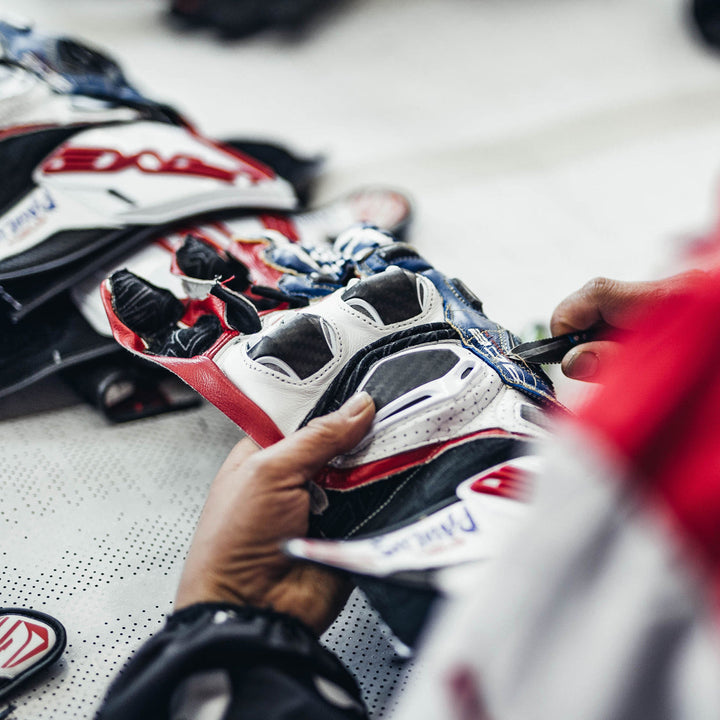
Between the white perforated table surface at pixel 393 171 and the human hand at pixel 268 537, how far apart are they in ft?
0.51

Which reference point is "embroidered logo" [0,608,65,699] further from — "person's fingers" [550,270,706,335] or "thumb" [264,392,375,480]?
"person's fingers" [550,270,706,335]

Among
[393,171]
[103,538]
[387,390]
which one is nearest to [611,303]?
[387,390]

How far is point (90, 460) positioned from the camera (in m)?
0.86

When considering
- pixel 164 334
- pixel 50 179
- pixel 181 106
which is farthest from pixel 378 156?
pixel 164 334

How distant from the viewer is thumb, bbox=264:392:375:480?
554 mm

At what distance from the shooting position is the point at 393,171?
1547mm

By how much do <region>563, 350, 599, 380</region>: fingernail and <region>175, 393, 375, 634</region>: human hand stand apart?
0.28m

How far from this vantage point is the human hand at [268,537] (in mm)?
524

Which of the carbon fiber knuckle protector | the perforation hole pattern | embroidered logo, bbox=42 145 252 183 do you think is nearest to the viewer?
the carbon fiber knuckle protector

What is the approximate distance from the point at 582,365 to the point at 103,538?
0.56 m

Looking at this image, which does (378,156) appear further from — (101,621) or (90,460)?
(101,621)

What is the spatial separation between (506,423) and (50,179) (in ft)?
2.31

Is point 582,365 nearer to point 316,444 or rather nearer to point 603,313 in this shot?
point 603,313

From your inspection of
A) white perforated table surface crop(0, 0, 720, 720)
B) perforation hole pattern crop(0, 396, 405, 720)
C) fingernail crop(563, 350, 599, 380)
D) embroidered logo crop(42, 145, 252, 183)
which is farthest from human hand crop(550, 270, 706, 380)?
embroidered logo crop(42, 145, 252, 183)
